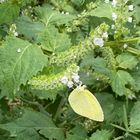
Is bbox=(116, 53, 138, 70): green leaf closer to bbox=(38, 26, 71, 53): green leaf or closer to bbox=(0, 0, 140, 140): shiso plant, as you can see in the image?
bbox=(0, 0, 140, 140): shiso plant

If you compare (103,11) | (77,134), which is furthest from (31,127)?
(103,11)

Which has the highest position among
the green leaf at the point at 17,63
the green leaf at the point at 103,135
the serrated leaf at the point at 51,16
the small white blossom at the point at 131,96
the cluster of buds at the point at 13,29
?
the serrated leaf at the point at 51,16

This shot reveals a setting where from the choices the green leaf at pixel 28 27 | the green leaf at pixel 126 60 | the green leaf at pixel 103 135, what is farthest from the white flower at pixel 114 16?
the green leaf at pixel 103 135

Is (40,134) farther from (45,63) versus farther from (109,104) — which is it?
(45,63)

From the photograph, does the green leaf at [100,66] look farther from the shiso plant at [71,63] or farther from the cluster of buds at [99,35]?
the cluster of buds at [99,35]

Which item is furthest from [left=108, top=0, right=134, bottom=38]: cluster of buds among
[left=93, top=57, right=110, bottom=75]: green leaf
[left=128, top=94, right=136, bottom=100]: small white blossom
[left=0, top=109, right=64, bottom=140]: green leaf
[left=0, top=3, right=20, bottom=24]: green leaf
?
[left=0, top=109, right=64, bottom=140]: green leaf

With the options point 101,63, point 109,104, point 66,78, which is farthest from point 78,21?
point 66,78

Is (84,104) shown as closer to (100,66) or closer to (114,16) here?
(100,66)
